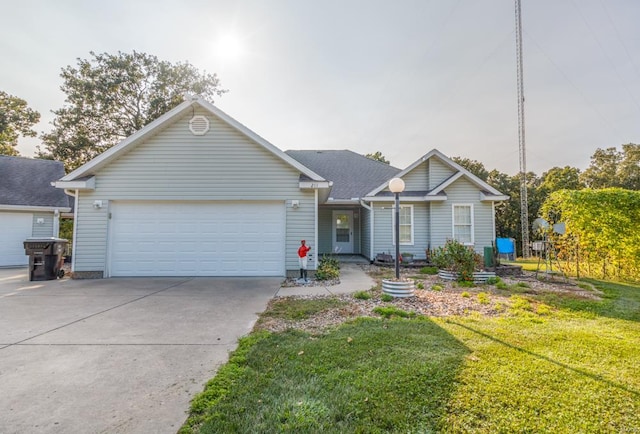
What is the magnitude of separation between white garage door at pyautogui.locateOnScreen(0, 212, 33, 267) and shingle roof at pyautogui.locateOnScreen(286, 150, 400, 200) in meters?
13.5

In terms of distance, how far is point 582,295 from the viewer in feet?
21.8

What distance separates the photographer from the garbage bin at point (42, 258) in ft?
28.2

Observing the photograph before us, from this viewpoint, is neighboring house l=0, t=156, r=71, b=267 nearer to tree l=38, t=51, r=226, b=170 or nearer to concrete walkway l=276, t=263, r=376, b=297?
tree l=38, t=51, r=226, b=170

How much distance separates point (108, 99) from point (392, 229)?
22.6 metres

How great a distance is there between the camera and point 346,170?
16844 millimetres

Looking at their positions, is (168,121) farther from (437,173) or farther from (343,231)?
(437,173)

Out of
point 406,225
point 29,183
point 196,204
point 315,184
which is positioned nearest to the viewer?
point 315,184

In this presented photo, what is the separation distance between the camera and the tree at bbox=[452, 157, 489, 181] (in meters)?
28.6

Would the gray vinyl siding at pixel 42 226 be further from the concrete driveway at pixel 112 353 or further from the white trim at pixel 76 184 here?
the concrete driveway at pixel 112 353

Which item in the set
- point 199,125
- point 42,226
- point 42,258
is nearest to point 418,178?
point 199,125

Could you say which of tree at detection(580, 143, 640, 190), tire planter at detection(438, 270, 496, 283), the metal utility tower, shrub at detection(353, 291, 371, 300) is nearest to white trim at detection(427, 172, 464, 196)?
tire planter at detection(438, 270, 496, 283)

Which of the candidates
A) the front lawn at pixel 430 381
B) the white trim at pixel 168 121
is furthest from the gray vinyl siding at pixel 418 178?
the front lawn at pixel 430 381

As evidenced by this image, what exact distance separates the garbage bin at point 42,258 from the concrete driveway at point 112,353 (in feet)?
6.46

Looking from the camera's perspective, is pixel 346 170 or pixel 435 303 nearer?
pixel 435 303
